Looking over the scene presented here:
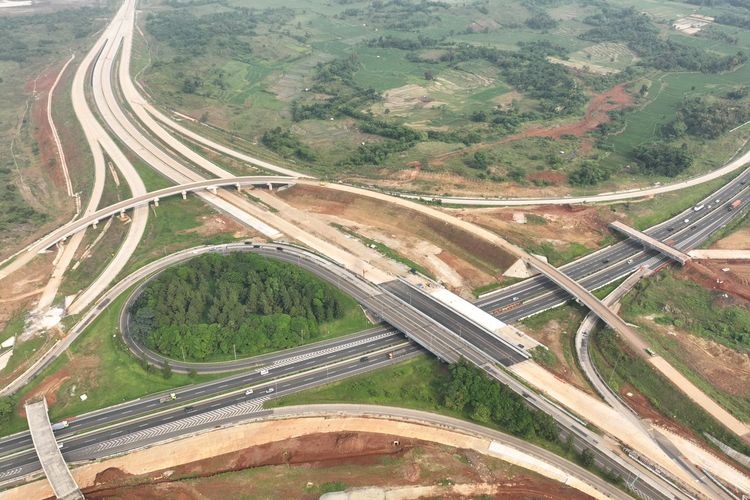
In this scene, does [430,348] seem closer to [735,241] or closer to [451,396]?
[451,396]

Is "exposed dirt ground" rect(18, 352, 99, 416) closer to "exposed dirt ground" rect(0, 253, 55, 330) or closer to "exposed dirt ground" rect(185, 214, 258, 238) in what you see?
"exposed dirt ground" rect(0, 253, 55, 330)

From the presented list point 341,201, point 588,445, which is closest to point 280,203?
point 341,201

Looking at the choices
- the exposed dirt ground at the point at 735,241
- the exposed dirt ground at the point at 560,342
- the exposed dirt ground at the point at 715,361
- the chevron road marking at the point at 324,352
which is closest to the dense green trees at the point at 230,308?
the chevron road marking at the point at 324,352

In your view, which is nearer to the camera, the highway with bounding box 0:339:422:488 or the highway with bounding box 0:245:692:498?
the highway with bounding box 0:245:692:498

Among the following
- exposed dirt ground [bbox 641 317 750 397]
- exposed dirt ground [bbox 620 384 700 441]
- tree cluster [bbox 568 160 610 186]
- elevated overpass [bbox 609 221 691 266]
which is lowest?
exposed dirt ground [bbox 620 384 700 441]

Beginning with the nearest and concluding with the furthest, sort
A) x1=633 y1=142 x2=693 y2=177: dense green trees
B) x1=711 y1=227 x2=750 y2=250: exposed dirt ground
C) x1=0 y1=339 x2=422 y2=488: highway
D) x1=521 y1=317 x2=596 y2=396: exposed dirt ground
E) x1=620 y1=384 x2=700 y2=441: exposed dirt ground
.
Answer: x1=0 y1=339 x2=422 y2=488: highway, x1=620 y1=384 x2=700 y2=441: exposed dirt ground, x1=521 y1=317 x2=596 y2=396: exposed dirt ground, x1=711 y1=227 x2=750 y2=250: exposed dirt ground, x1=633 y1=142 x2=693 y2=177: dense green trees

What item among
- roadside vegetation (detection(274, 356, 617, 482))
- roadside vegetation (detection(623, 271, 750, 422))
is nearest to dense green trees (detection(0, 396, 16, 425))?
roadside vegetation (detection(274, 356, 617, 482))

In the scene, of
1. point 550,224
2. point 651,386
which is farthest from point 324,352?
point 550,224
